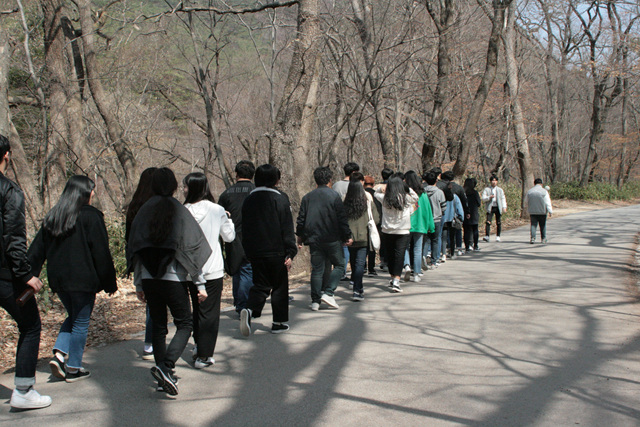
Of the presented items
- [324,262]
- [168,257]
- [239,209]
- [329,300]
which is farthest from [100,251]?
[329,300]

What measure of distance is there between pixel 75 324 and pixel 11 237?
119cm

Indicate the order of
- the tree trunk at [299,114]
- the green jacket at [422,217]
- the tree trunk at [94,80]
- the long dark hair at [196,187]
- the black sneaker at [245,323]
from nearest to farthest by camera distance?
the long dark hair at [196,187]
the black sneaker at [245,323]
the green jacket at [422,217]
the tree trunk at [299,114]
the tree trunk at [94,80]

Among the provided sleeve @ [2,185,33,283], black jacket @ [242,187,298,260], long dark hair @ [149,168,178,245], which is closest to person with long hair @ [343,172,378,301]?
black jacket @ [242,187,298,260]

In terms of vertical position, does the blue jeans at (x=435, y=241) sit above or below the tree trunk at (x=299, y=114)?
below

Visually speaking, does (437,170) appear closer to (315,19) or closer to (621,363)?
(315,19)

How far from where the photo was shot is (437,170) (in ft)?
36.9

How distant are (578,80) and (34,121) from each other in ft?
130

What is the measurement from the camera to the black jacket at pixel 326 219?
289 inches

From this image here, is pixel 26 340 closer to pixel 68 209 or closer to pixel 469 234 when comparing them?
pixel 68 209

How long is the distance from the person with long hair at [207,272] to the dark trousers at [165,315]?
1.00 feet

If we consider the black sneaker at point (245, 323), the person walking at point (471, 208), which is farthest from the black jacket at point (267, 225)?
the person walking at point (471, 208)

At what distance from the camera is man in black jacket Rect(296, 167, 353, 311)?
24.1ft

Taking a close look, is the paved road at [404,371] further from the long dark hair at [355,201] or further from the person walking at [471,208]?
the person walking at [471,208]

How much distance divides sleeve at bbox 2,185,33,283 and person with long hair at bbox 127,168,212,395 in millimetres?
796
